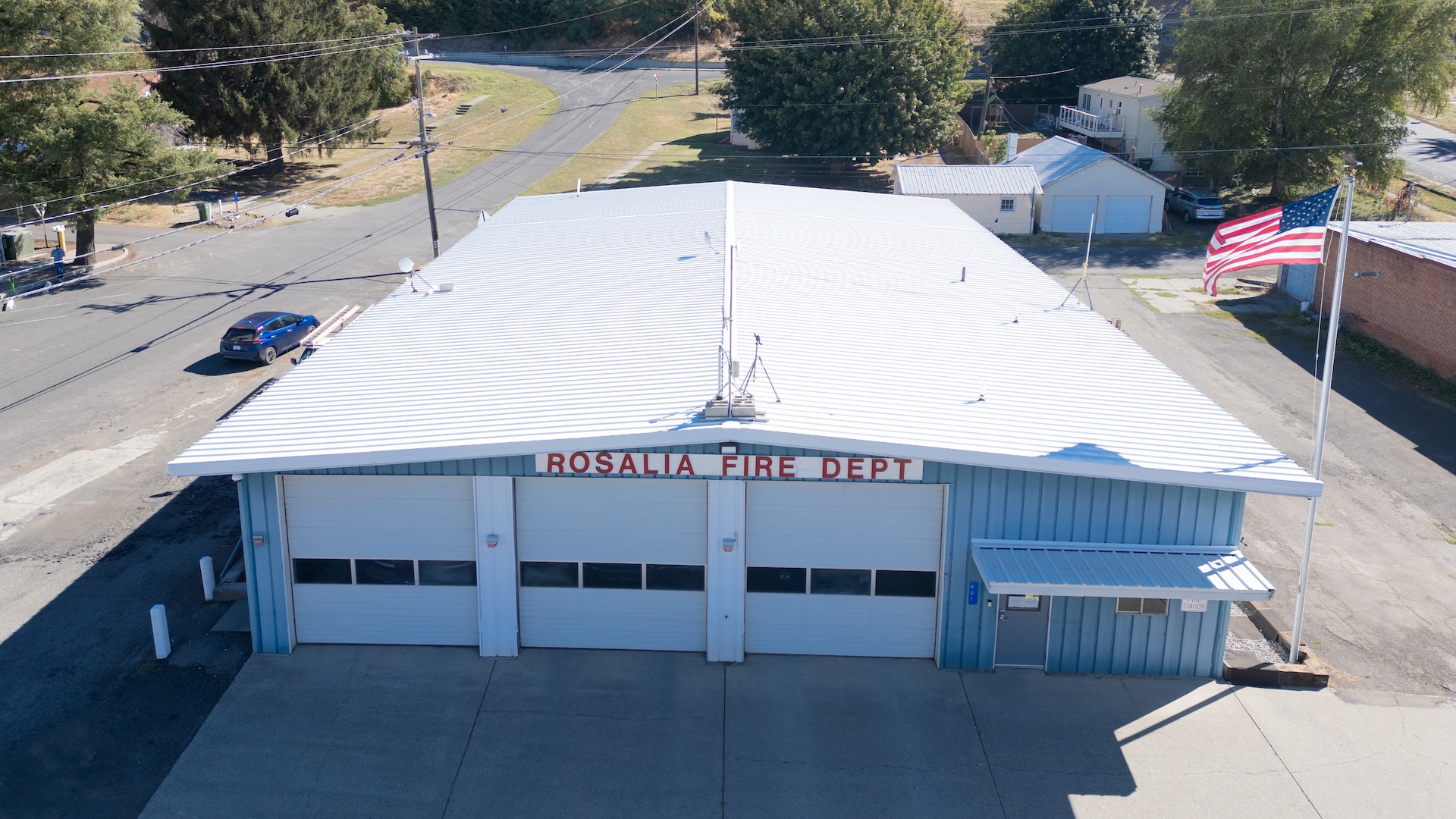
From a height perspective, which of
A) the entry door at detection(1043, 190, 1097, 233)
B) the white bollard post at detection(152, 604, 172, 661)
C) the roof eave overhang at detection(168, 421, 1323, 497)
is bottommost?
the white bollard post at detection(152, 604, 172, 661)

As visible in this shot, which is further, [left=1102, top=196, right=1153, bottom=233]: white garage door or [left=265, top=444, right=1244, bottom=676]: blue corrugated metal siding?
[left=1102, top=196, right=1153, bottom=233]: white garage door

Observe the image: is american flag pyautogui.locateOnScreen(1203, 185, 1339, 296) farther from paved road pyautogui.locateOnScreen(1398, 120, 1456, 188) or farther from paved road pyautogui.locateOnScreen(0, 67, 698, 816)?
paved road pyautogui.locateOnScreen(1398, 120, 1456, 188)

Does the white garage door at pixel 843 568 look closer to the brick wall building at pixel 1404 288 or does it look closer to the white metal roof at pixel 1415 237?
the brick wall building at pixel 1404 288

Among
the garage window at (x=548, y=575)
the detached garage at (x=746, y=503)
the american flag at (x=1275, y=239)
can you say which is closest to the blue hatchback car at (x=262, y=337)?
the detached garage at (x=746, y=503)

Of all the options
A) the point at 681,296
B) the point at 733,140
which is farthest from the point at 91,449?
the point at 733,140

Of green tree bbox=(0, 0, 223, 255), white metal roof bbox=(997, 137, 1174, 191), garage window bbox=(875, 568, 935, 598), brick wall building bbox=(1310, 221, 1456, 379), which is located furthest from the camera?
white metal roof bbox=(997, 137, 1174, 191)

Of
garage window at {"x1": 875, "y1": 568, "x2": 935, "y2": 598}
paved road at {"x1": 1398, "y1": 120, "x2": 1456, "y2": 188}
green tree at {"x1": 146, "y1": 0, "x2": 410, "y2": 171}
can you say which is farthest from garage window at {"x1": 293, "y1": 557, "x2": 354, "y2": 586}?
paved road at {"x1": 1398, "y1": 120, "x2": 1456, "y2": 188}

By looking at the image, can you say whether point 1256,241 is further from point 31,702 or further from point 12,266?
point 12,266
